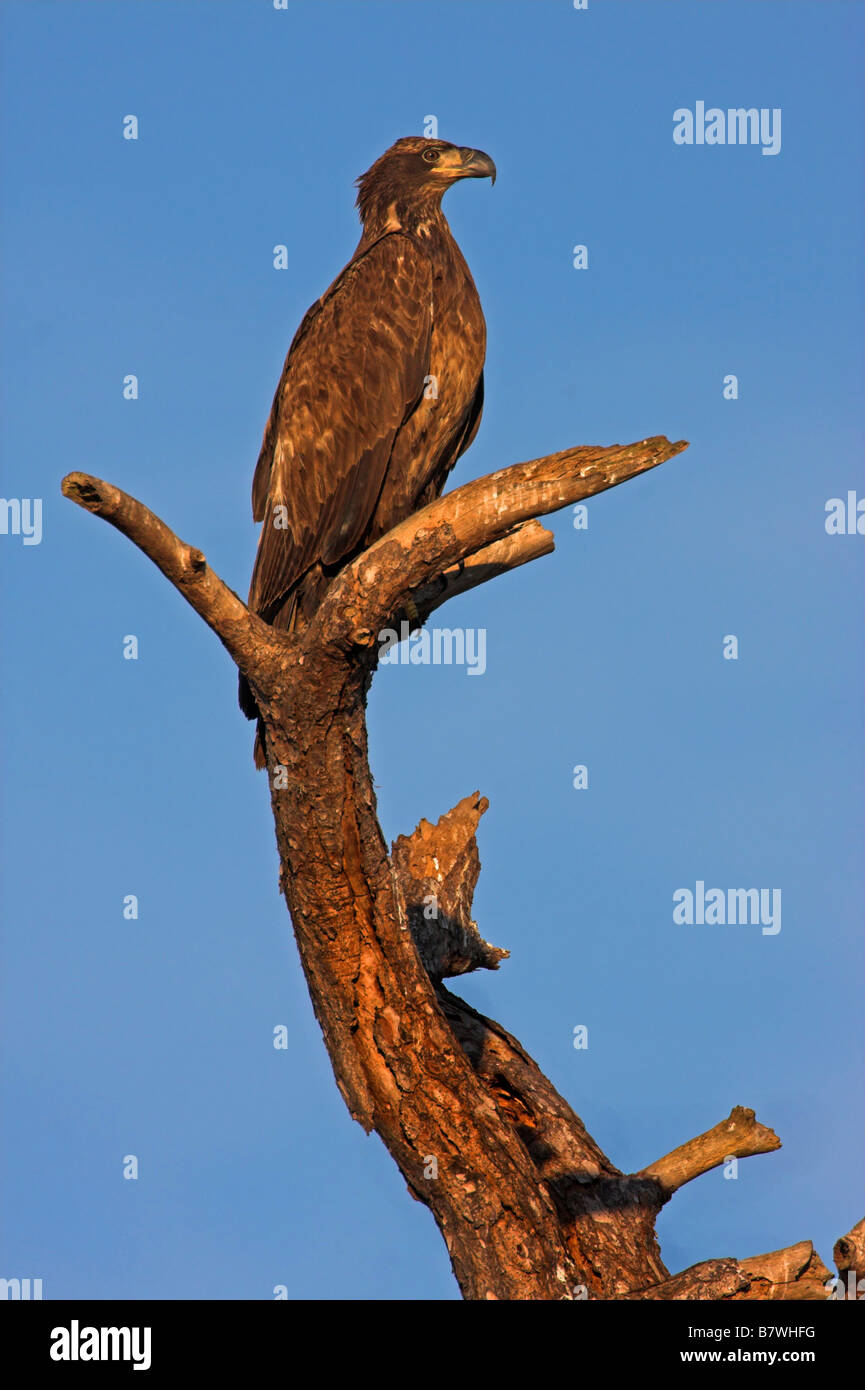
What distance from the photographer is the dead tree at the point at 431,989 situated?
5668 mm

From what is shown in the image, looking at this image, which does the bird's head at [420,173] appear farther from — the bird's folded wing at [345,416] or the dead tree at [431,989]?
the dead tree at [431,989]

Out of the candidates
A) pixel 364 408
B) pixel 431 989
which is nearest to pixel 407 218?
pixel 364 408

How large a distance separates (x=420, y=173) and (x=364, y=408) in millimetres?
2104

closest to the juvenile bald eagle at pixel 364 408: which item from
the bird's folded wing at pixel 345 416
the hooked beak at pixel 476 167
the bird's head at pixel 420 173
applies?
the bird's folded wing at pixel 345 416

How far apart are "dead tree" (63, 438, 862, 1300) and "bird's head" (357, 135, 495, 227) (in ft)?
9.72

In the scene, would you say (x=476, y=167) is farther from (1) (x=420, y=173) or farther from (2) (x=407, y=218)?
(2) (x=407, y=218)

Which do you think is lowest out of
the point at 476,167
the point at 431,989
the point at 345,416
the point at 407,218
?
the point at 431,989

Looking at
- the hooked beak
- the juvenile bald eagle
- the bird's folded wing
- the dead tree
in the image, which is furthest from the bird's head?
the dead tree

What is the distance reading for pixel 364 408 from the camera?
27.2 feet

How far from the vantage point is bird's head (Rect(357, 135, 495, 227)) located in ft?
29.9

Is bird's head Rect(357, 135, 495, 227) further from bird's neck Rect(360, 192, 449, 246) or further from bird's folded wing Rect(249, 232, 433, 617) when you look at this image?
bird's folded wing Rect(249, 232, 433, 617)

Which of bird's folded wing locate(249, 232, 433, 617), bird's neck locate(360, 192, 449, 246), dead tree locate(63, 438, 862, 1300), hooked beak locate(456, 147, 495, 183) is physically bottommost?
dead tree locate(63, 438, 862, 1300)
